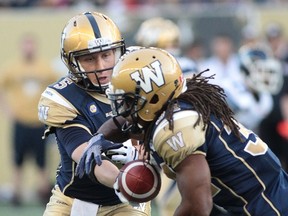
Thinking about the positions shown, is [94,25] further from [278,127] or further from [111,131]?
[278,127]

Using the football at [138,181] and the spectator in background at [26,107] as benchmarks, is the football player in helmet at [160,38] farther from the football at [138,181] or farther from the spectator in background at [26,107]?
the football at [138,181]

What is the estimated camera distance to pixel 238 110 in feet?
24.3

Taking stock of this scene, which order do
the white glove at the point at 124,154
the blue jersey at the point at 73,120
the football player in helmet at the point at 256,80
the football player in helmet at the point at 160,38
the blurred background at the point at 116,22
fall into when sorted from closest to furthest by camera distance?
the white glove at the point at 124,154 → the blue jersey at the point at 73,120 → the football player in helmet at the point at 160,38 → the football player in helmet at the point at 256,80 → the blurred background at the point at 116,22

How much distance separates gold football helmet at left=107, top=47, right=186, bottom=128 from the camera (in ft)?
12.8

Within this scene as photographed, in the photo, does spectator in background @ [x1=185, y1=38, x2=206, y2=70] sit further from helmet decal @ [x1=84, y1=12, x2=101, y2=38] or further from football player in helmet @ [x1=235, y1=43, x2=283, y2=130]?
helmet decal @ [x1=84, y1=12, x2=101, y2=38]

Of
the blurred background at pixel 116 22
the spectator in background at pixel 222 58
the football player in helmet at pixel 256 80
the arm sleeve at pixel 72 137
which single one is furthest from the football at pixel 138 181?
the blurred background at pixel 116 22

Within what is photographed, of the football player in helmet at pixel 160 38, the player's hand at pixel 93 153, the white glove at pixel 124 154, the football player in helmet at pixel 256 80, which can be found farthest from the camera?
the football player in helmet at pixel 256 80

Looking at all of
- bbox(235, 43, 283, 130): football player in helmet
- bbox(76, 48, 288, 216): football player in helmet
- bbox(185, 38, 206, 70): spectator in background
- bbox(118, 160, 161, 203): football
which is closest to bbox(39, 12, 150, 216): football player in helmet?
bbox(118, 160, 161, 203): football

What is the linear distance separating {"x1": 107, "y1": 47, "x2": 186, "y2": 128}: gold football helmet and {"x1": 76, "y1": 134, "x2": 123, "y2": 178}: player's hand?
0.26m

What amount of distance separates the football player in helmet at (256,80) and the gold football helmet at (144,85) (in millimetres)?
3816

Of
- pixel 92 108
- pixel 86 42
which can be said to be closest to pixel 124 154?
pixel 92 108

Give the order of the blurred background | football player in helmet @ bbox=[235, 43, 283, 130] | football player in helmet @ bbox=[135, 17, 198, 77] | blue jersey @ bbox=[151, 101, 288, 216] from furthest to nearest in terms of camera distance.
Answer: the blurred background, football player in helmet @ bbox=[235, 43, 283, 130], football player in helmet @ bbox=[135, 17, 198, 77], blue jersey @ bbox=[151, 101, 288, 216]

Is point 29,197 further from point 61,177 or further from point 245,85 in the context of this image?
point 61,177

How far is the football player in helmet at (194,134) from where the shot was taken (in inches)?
149
